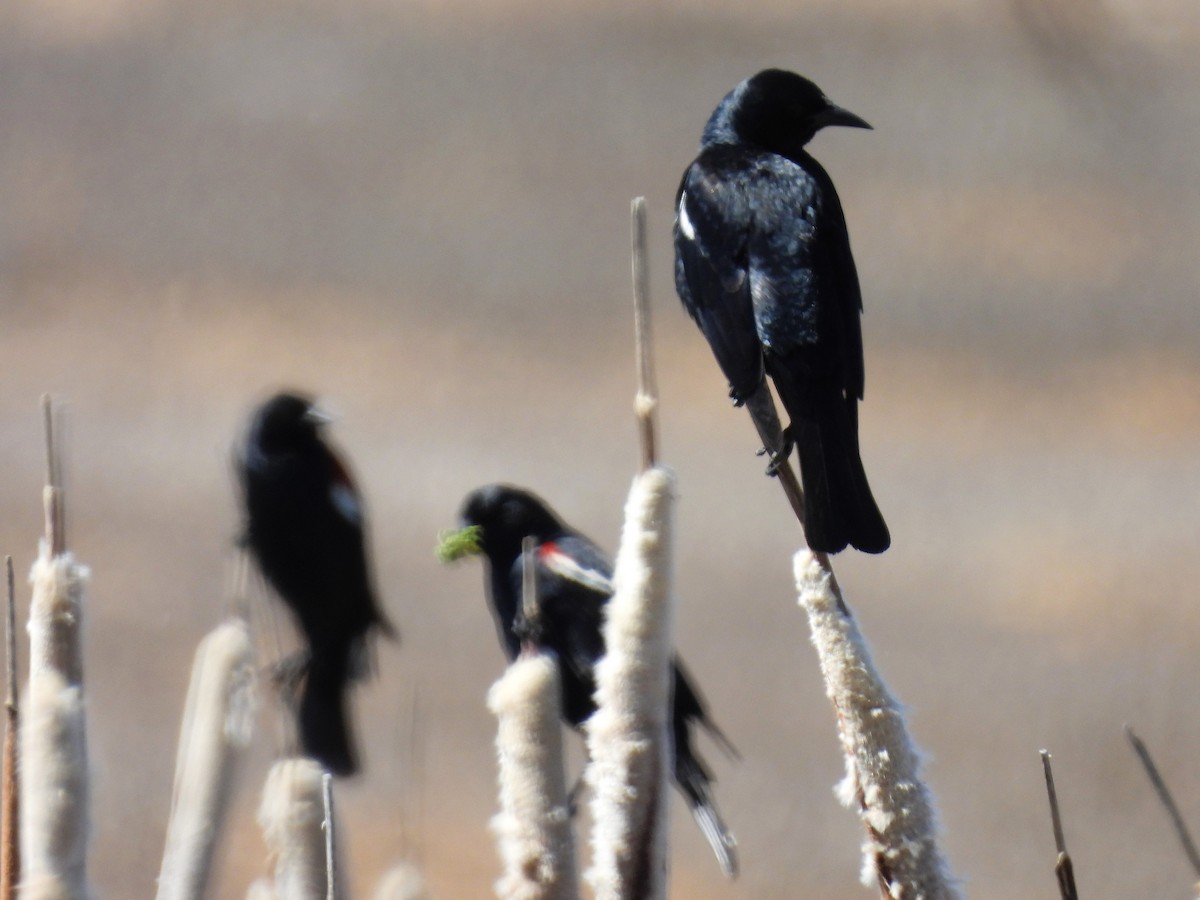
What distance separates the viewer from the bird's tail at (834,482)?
Answer: 45.6 inches

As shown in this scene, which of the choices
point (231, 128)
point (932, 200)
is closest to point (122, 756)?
point (231, 128)

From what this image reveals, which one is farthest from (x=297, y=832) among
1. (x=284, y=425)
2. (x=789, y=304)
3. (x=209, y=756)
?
(x=789, y=304)

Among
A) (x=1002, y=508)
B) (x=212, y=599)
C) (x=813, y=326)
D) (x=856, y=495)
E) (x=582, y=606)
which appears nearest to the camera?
(x=856, y=495)

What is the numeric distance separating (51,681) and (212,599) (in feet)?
2.60

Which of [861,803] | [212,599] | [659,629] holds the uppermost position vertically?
[212,599]

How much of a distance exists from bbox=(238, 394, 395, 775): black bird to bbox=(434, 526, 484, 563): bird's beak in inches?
3.3

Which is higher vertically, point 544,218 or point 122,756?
point 544,218

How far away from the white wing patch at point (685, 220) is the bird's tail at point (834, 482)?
0.69 ft

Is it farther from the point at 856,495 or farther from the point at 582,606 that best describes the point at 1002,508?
the point at 856,495

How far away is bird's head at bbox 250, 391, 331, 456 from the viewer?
1.62 metres

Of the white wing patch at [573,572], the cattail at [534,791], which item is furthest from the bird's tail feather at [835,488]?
the white wing patch at [573,572]

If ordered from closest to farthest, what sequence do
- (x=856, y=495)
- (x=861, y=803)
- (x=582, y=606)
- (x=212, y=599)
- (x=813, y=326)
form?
(x=861, y=803) < (x=856, y=495) < (x=813, y=326) < (x=582, y=606) < (x=212, y=599)

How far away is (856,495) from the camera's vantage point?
118cm

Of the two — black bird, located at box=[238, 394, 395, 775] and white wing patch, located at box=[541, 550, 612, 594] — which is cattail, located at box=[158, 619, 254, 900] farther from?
white wing patch, located at box=[541, 550, 612, 594]
